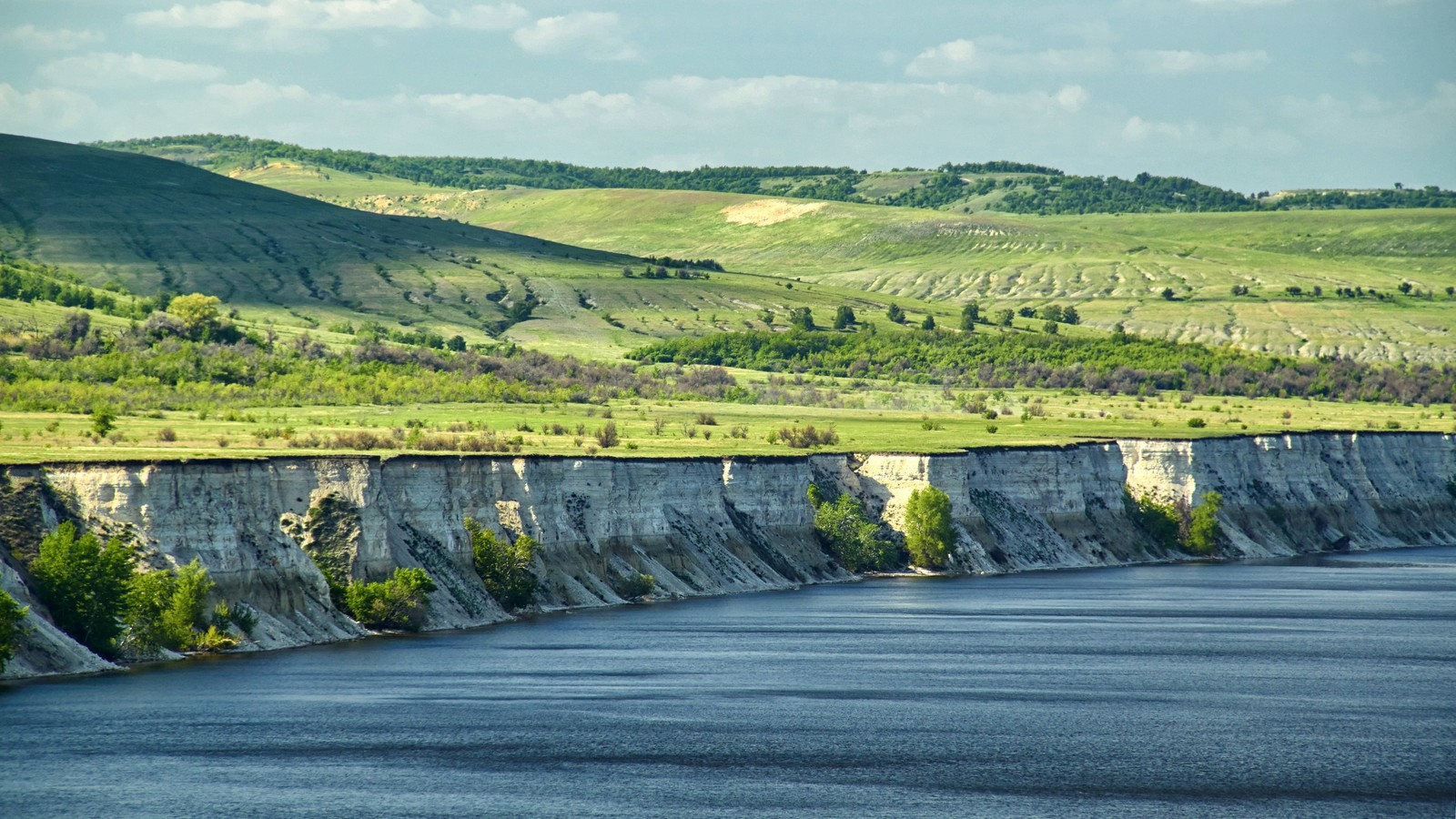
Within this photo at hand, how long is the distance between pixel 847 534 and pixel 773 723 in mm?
53915

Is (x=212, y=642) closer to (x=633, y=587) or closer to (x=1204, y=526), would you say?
(x=633, y=587)

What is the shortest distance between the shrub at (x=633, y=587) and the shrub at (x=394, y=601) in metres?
15.6

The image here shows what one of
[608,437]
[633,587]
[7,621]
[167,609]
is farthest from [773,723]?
[608,437]

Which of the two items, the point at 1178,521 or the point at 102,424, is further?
the point at 1178,521

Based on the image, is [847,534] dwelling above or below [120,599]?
below

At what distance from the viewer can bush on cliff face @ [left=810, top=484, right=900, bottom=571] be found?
111m

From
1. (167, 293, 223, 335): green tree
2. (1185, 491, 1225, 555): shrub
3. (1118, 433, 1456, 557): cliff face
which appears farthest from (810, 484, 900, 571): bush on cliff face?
(167, 293, 223, 335): green tree

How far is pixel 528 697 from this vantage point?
61.7m

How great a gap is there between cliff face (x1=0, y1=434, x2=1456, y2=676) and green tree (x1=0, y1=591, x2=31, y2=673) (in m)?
1.17

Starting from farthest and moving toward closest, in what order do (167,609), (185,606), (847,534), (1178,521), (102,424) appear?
(1178,521) → (847,534) → (102,424) → (185,606) → (167,609)

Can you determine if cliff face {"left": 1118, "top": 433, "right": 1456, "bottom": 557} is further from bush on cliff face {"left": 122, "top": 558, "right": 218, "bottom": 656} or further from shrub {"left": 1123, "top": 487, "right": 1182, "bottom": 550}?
bush on cliff face {"left": 122, "top": 558, "right": 218, "bottom": 656}

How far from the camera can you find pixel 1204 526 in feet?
429

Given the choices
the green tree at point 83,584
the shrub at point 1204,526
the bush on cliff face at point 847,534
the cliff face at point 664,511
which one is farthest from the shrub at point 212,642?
the shrub at point 1204,526

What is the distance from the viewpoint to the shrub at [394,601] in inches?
2940
